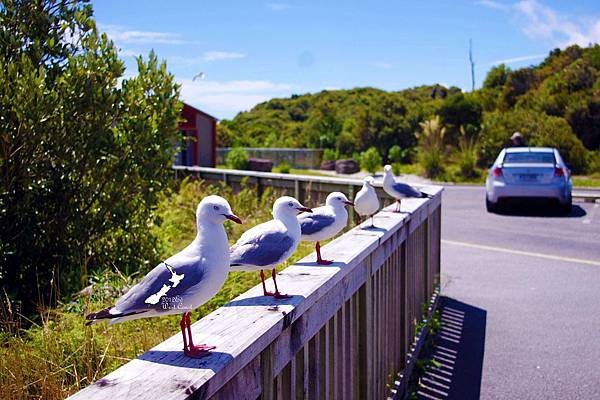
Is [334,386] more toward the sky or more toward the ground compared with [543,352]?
more toward the sky

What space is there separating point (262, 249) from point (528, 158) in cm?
1454

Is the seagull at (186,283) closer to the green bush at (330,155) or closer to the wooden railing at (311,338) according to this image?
the wooden railing at (311,338)

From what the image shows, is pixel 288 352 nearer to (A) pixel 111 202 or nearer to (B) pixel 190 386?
(B) pixel 190 386

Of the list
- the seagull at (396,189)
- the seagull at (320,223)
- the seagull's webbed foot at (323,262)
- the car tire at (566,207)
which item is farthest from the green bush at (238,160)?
the seagull's webbed foot at (323,262)

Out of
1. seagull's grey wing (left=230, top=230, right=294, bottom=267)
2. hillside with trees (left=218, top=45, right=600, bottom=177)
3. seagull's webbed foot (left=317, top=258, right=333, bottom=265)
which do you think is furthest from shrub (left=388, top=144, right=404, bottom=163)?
seagull's grey wing (left=230, top=230, right=294, bottom=267)

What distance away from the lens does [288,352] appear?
264cm

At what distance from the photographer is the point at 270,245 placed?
304 cm

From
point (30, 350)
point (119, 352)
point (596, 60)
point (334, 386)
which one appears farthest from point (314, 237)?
point (596, 60)

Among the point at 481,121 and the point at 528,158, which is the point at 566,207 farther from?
the point at 481,121

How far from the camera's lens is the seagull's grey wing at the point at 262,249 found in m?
2.99

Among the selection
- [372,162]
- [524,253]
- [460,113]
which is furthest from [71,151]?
[460,113]

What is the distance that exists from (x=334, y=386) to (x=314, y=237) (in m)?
0.85

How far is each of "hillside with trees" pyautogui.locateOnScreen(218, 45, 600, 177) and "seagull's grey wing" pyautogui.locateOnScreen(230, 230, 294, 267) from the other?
2642 centimetres

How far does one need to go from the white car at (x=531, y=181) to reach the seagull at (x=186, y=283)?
14213 millimetres
